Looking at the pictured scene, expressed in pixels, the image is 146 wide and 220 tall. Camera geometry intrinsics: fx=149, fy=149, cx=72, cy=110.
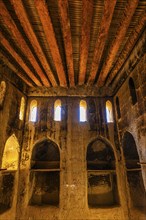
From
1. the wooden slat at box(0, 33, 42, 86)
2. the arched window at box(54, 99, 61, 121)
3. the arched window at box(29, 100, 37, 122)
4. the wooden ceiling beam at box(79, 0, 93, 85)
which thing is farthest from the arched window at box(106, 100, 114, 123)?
the wooden slat at box(0, 33, 42, 86)

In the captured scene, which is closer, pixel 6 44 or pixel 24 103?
pixel 6 44

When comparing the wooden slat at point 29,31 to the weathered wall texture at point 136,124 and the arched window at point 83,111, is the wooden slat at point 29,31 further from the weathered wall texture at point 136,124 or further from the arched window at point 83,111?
the weathered wall texture at point 136,124

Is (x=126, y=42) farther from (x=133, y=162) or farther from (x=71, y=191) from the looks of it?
(x=71, y=191)

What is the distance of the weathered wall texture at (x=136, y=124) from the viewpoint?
161 inches

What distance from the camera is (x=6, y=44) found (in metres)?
4.25

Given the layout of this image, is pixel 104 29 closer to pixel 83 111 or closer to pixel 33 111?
pixel 83 111

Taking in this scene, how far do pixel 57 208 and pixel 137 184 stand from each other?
10.4ft

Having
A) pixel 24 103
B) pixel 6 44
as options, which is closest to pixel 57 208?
pixel 24 103

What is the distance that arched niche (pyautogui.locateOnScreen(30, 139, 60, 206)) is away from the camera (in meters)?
6.27

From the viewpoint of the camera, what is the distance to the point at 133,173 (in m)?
5.93

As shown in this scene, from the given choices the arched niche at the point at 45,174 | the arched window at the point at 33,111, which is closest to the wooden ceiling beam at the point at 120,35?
the arched window at the point at 33,111

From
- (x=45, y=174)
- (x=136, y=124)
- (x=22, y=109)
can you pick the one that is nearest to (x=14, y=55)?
(x=22, y=109)

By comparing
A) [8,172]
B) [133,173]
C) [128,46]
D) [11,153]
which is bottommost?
[133,173]

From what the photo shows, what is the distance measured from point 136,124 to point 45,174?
451 centimetres
